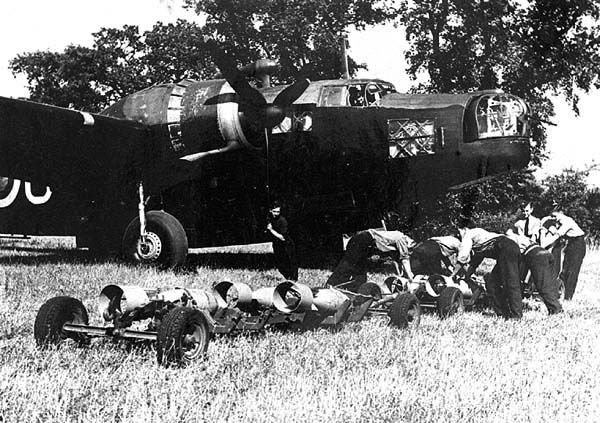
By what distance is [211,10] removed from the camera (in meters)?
12.6

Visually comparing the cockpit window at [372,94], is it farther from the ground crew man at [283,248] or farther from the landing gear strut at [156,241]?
the landing gear strut at [156,241]

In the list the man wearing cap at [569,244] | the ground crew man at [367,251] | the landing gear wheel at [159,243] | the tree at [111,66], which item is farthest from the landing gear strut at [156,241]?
the tree at [111,66]

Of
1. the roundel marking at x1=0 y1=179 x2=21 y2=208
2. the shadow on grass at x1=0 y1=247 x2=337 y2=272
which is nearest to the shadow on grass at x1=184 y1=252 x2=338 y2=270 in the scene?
the shadow on grass at x1=0 y1=247 x2=337 y2=272

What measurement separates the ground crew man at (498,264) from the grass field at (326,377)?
736 mm

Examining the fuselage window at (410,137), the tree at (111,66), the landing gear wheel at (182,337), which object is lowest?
the landing gear wheel at (182,337)

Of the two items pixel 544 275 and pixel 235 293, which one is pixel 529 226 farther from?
pixel 235 293

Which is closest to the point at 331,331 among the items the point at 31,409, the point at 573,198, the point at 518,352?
the point at 518,352

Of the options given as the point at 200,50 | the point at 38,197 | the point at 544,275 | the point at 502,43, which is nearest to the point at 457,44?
the point at 502,43

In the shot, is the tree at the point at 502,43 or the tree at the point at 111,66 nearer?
the tree at the point at 502,43

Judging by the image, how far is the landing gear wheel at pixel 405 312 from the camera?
22.5 ft

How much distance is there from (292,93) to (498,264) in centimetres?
393

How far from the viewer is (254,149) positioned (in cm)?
1046

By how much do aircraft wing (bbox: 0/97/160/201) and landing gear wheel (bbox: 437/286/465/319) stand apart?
5.44 m

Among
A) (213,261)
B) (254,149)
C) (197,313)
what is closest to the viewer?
(197,313)
